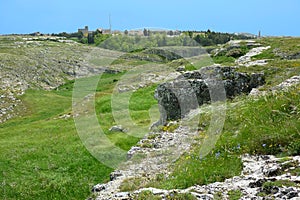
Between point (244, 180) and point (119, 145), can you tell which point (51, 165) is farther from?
point (244, 180)

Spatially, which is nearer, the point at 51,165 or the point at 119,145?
the point at 51,165

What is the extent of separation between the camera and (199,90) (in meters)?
22.5

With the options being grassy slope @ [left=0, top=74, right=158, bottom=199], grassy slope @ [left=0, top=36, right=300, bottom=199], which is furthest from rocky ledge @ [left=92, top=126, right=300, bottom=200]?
grassy slope @ [left=0, top=74, right=158, bottom=199]

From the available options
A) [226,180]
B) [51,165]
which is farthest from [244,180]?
[51,165]

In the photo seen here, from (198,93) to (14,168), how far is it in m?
14.0

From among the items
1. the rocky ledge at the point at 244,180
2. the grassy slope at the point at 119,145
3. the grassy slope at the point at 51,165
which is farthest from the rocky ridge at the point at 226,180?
the grassy slope at the point at 51,165

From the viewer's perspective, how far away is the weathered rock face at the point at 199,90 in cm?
2206

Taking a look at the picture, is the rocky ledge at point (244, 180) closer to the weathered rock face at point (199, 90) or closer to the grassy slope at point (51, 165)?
the weathered rock face at point (199, 90)

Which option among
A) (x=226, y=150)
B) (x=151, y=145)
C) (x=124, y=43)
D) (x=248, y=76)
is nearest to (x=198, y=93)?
(x=248, y=76)

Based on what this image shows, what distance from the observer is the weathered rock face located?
22.1m

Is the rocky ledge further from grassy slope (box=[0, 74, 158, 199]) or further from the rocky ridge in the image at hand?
grassy slope (box=[0, 74, 158, 199])

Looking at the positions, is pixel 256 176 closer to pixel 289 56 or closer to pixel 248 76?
pixel 248 76

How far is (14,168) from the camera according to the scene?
79.0 ft

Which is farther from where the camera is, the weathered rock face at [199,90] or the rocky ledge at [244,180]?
the weathered rock face at [199,90]
